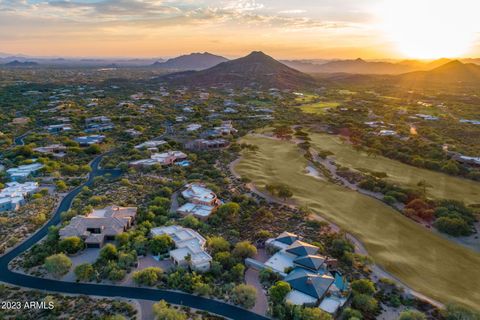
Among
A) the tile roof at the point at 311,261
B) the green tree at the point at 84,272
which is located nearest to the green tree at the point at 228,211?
the tile roof at the point at 311,261

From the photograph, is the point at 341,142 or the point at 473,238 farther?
the point at 341,142

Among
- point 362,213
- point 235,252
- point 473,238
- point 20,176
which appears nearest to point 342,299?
point 235,252

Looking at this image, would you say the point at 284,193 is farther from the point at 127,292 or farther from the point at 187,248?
the point at 127,292

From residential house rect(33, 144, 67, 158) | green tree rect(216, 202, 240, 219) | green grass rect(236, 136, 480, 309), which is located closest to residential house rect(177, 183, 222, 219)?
green tree rect(216, 202, 240, 219)

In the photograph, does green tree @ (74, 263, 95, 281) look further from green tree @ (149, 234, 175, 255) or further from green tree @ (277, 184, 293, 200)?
green tree @ (277, 184, 293, 200)

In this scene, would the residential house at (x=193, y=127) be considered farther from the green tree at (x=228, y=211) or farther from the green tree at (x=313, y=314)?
→ the green tree at (x=313, y=314)

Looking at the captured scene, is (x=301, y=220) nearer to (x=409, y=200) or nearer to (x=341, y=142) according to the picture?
(x=409, y=200)
